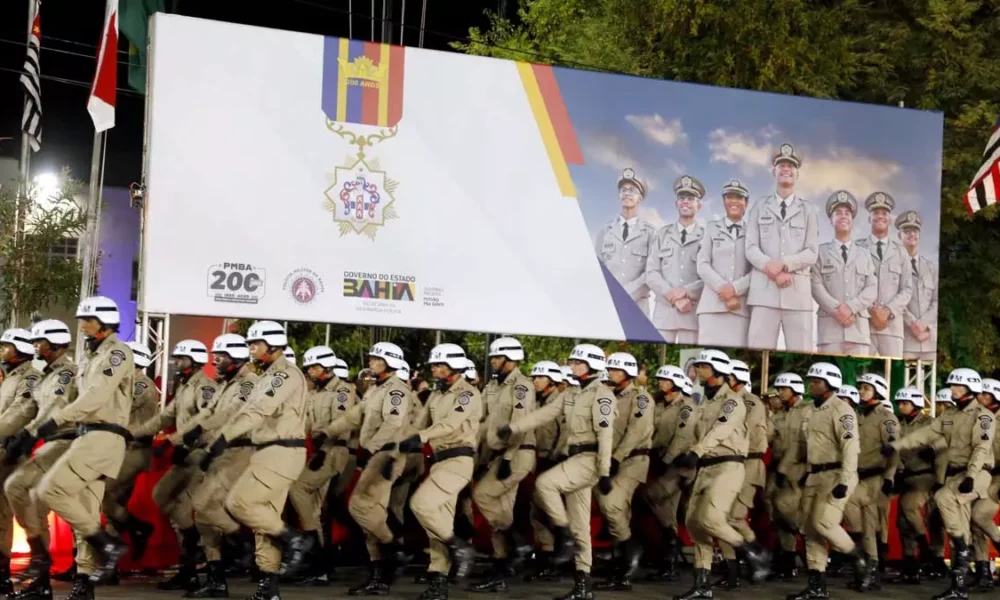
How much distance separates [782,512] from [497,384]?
373cm

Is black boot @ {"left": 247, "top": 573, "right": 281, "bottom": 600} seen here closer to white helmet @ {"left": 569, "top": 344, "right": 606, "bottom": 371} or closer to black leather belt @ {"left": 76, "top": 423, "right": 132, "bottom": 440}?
black leather belt @ {"left": 76, "top": 423, "right": 132, "bottom": 440}

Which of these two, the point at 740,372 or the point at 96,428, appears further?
the point at 740,372

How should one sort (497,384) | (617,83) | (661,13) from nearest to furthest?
(497,384), (617,83), (661,13)

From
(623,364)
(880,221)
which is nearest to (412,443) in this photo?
(623,364)

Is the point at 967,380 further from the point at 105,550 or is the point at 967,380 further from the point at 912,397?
the point at 105,550

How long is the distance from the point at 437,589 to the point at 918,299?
33.7 ft

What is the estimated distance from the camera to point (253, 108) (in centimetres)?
1736

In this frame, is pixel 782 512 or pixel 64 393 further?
pixel 782 512

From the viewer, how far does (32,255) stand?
22672 millimetres

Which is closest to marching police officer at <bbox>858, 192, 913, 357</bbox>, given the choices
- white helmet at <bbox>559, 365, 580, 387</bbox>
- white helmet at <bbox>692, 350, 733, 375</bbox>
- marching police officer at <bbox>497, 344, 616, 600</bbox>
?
white helmet at <bbox>559, 365, 580, 387</bbox>

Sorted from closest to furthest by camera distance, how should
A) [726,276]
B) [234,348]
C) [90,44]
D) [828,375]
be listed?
[234,348], [828,375], [726,276], [90,44]

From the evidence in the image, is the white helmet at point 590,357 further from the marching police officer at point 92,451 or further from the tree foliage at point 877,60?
the tree foliage at point 877,60

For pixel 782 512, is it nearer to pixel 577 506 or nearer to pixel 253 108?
pixel 577 506

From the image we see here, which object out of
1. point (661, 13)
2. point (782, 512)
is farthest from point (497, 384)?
point (661, 13)
